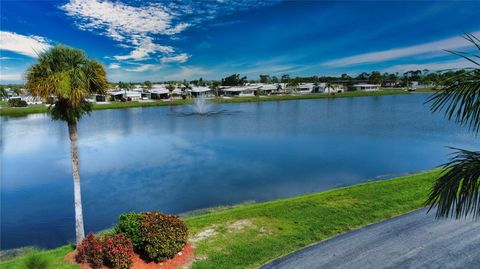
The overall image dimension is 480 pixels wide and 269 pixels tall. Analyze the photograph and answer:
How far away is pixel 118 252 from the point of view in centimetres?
851

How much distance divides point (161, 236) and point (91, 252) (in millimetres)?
2055

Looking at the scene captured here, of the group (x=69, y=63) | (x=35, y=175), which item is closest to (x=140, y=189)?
(x=35, y=175)

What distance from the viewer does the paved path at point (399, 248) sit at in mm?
8523

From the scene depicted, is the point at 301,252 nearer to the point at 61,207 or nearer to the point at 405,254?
the point at 405,254

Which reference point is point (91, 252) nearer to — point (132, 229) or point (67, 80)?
point (132, 229)

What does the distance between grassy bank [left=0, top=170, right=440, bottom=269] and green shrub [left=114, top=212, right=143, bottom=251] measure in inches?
68.7

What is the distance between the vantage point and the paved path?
8.52m

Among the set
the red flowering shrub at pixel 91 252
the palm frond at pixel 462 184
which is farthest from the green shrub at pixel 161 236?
the palm frond at pixel 462 184

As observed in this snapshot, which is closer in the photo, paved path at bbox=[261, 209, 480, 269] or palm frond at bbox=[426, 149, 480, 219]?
palm frond at bbox=[426, 149, 480, 219]

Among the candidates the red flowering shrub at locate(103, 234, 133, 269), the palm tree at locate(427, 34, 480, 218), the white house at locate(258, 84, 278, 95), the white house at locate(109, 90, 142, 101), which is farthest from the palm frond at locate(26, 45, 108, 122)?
the white house at locate(258, 84, 278, 95)

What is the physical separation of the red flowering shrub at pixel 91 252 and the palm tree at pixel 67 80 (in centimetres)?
352

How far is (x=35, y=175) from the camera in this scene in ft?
75.0

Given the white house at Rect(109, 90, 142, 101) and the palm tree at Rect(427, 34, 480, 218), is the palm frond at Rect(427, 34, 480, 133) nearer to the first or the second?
the palm tree at Rect(427, 34, 480, 218)

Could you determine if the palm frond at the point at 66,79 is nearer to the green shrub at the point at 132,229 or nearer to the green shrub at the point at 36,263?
the green shrub at the point at 132,229
